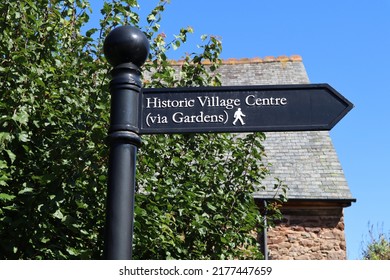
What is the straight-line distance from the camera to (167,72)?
5.30 metres

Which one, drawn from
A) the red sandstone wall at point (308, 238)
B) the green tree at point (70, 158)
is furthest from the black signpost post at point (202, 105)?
the red sandstone wall at point (308, 238)

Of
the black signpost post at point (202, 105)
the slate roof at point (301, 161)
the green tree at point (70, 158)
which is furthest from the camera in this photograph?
the slate roof at point (301, 161)

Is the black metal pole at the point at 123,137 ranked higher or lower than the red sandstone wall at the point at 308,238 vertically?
lower

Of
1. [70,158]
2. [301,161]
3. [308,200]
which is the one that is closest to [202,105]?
[70,158]

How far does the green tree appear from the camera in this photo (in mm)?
4234

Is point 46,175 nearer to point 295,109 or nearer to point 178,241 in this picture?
point 178,241

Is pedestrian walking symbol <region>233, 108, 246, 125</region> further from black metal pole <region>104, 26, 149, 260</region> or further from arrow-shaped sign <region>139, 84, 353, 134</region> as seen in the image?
black metal pole <region>104, 26, 149, 260</region>

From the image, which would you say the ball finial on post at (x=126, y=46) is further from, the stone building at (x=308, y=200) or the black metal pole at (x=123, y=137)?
the stone building at (x=308, y=200)

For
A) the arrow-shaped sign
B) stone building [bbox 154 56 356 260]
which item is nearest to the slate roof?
stone building [bbox 154 56 356 260]

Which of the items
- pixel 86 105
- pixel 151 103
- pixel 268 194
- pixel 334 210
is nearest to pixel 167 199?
pixel 86 105

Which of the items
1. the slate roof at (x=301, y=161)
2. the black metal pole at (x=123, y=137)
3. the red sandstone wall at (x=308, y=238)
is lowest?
the black metal pole at (x=123, y=137)

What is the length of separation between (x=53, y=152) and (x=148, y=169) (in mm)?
1120

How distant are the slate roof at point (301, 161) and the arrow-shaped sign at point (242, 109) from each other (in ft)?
24.1

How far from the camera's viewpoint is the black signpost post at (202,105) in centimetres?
258
